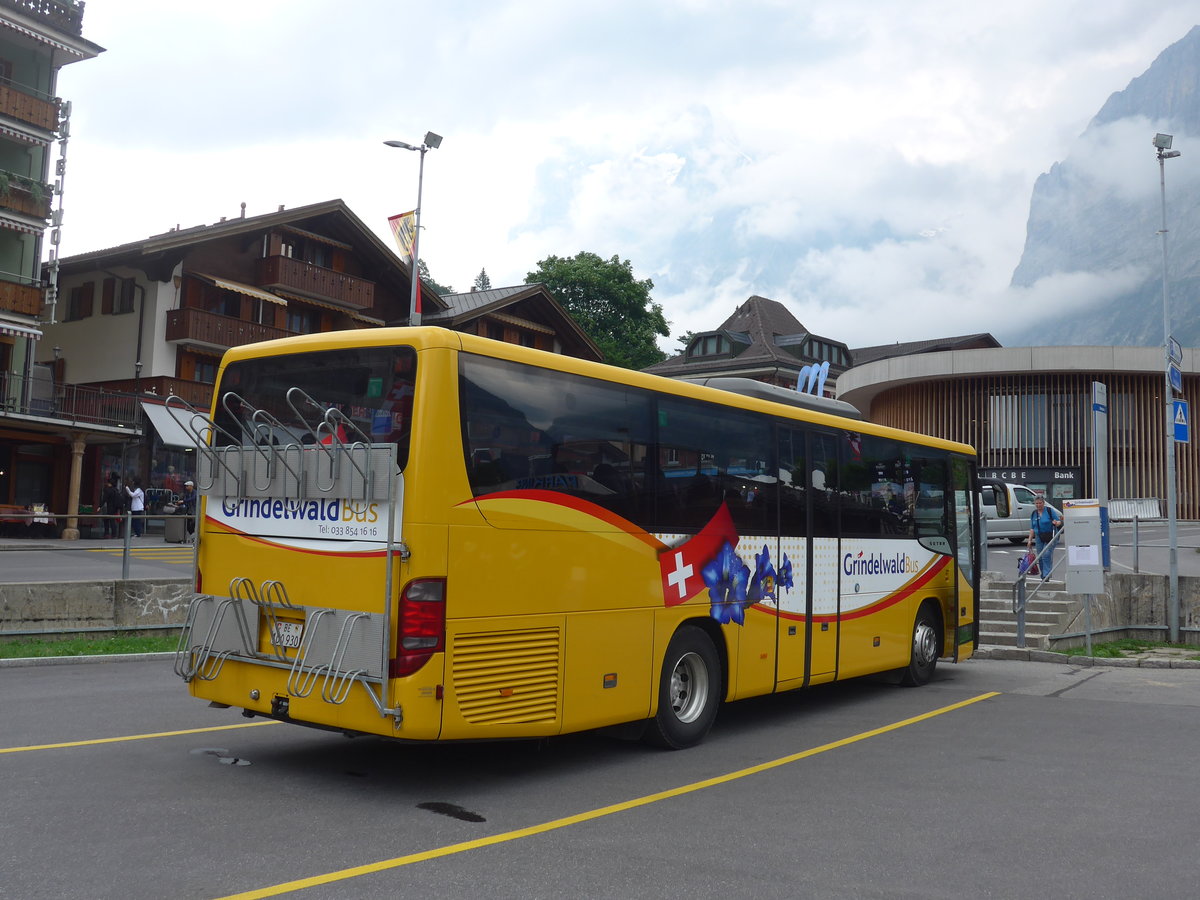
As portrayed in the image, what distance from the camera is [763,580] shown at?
9.72 m

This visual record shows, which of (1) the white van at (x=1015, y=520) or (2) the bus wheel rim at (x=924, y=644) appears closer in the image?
(2) the bus wheel rim at (x=924, y=644)

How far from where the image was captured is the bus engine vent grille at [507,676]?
6875mm

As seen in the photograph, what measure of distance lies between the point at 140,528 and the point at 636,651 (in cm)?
1244

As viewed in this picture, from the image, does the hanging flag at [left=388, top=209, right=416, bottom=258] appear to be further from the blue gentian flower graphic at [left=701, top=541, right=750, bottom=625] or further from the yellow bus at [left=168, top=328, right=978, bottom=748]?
the blue gentian flower graphic at [left=701, top=541, right=750, bottom=625]

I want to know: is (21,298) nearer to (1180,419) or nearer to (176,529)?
(176,529)

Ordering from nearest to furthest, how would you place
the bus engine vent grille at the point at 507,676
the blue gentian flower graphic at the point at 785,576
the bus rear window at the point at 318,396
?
the bus engine vent grille at the point at 507,676 < the bus rear window at the point at 318,396 < the blue gentian flower graphic at the point at 785,576

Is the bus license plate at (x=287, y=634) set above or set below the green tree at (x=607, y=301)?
below

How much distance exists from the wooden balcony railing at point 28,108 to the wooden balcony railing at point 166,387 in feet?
28.9

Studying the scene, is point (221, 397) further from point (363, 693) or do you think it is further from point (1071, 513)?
point (1071, 513)

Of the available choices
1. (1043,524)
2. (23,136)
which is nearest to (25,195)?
(23,136)

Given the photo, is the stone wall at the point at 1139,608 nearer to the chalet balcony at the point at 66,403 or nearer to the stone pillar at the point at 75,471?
the stone pillar at the point at 75,471

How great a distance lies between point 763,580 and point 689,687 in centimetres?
127

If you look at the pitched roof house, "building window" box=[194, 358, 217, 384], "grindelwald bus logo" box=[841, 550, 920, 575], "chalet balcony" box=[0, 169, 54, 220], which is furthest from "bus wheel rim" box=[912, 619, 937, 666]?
the pitched roof house

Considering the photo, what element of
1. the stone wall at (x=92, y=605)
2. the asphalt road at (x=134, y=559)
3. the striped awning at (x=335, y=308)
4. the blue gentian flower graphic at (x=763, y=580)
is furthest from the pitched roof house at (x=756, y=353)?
the blue gentian flower graphic at (x=763, y=580)
